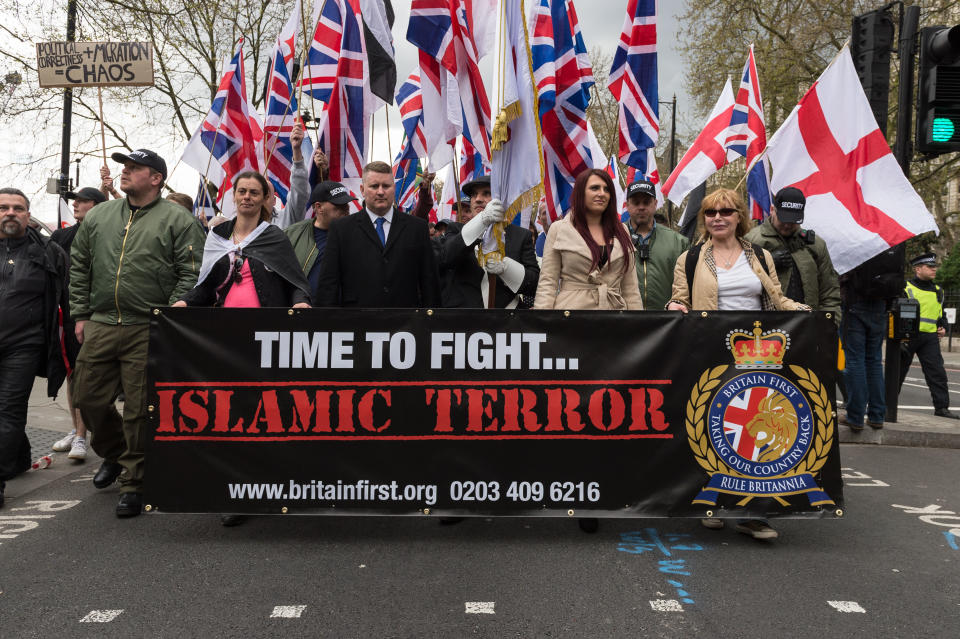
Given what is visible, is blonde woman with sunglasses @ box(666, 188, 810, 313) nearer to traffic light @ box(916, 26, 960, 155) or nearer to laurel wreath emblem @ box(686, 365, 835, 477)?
laurel wreath emblem @ box(686, 365, 835, 477)

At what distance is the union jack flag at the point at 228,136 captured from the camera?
906 centimetres

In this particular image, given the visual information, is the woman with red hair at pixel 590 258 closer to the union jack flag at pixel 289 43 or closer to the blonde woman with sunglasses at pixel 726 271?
the blonde woman with sunglasses at pixel 726 271

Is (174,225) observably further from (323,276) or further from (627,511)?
(627,511)

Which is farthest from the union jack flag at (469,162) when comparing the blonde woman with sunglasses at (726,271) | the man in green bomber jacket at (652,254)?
the blonde woman with sunglasses at (726,271)

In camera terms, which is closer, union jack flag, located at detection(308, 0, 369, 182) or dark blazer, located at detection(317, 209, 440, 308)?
dark blazer, located at detection(317, 209, 440, 308)

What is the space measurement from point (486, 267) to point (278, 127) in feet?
16.8

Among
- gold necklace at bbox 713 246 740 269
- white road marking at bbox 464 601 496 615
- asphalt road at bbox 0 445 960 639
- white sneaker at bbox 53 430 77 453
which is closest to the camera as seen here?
asphalt road at bbox 0 445 960 639

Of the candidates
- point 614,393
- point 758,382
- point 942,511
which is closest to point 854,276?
point 942,511

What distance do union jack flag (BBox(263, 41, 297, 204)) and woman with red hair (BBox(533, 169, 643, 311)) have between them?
17.1 ft

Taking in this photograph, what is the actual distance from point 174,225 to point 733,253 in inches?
141

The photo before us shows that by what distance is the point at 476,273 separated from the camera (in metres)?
5.31

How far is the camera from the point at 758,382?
4.30 m

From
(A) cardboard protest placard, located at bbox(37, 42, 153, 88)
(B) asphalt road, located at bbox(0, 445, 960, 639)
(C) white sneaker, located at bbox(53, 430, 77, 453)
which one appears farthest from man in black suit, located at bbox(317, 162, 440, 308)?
(A) cardboard protest placard, located at bbox(37, 42, 153, 88)

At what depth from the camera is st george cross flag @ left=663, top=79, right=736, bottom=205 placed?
7.89 meters
